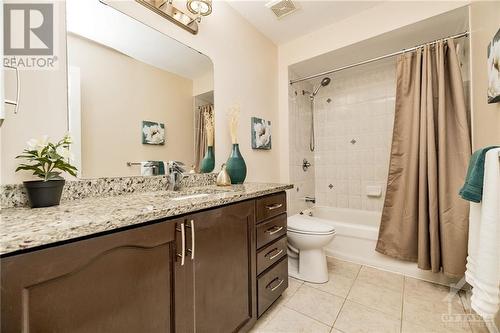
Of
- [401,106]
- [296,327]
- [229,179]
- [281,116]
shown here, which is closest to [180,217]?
[229,179]

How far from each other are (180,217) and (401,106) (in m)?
2.05

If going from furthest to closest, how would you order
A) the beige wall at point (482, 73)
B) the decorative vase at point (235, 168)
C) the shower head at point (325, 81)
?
the shower head at point (325, 81) < the decorative vase at point (235, 168) < the beige wall at point (482, 73)

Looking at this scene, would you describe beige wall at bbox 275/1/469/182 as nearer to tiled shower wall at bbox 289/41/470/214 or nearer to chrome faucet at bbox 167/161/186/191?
tiled shower wall at bbox 289/41/470/214

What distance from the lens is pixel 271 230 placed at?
1.34 meters

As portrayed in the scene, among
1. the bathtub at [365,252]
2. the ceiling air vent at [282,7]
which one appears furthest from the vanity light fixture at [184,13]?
the bathtub at [365,252]


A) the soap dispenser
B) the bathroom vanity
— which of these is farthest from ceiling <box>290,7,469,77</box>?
the bathroom vanity

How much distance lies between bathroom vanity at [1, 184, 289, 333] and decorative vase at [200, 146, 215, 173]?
58cm

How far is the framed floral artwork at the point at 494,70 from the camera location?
1.08 metres

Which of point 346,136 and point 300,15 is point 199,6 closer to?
point 300,15

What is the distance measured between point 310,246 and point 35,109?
1868 millimetres

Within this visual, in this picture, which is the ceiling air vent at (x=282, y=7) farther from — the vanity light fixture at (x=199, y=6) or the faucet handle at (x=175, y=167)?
the faucet handle at (x=175, y=167)

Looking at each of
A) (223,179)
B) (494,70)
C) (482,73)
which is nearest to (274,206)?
(223,179)

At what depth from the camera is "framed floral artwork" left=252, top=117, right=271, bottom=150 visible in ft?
6.67

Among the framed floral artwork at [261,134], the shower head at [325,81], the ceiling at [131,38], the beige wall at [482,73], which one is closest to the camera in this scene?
the ceiling at [131,38]
